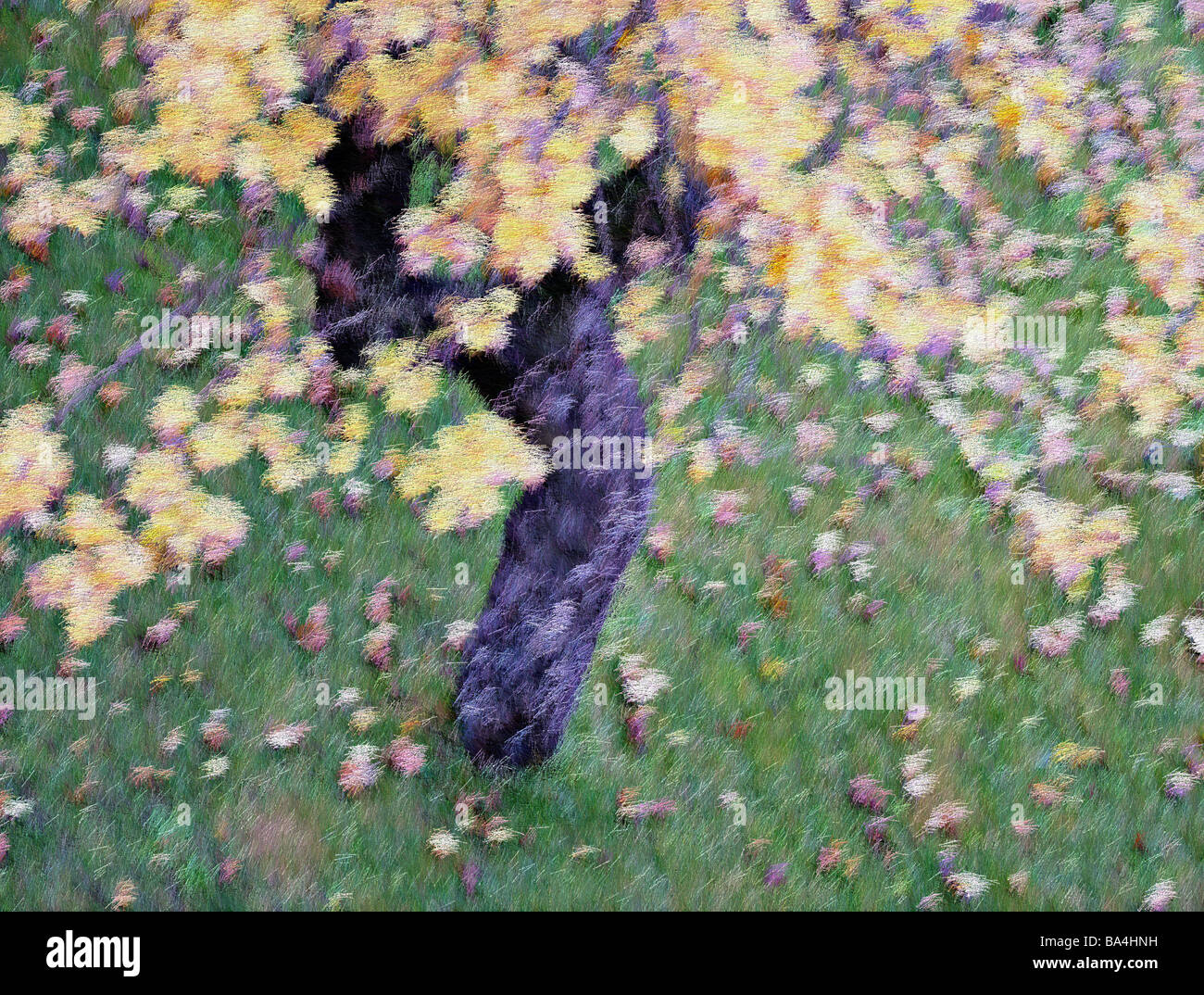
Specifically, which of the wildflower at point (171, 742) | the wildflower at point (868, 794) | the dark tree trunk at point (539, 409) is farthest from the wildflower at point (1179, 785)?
the wildflower at point (171, 742)

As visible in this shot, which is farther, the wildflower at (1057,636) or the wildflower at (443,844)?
the wildflower at (1057,636)

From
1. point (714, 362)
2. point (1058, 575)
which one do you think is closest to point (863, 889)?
point (1058, 575)

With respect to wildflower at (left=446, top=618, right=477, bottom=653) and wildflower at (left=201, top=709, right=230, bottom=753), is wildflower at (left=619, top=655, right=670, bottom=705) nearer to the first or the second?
wildflower at (left=446, top=618, right=477, bottom=653)

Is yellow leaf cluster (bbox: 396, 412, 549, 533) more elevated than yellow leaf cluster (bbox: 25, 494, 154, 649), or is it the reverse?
yellow leaf cluster (bbox: 396, 412, 549, 533)

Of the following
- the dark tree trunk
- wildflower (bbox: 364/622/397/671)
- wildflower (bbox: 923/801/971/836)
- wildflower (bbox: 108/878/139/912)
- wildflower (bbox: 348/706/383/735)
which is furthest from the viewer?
wildflower (bbox: 364/622/397/671)

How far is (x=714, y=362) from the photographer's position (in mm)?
3553

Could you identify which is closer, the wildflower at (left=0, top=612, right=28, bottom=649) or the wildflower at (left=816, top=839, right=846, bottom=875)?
the wildflower at (left=816, top=839, right=846, bottom=875)

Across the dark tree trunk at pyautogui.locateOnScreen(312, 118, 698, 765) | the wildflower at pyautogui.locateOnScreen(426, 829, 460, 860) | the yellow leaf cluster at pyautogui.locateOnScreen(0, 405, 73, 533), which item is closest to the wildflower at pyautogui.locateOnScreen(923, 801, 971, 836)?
the dark tree trunk at pyautogui.locateOnScreen(312, 118, 698, 765)

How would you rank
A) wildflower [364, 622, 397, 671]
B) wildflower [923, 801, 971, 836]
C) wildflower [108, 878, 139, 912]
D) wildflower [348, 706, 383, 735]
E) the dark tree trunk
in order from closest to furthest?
the dark tree trunk
wildflower [108, 878, 139, 912]
wildflower [923, 801, 971, 836]
wildflower [348, 706, 383, 735]
wildflower [364, 622, 397, 671]

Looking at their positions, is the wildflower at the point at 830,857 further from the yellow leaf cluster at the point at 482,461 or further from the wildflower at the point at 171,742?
the wildflower at the point at 171,742

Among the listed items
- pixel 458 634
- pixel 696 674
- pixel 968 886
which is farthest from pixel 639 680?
pixel 968 886

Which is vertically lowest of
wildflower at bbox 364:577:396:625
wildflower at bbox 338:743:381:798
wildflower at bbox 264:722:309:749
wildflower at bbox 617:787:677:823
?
wildflower at bbox 617:787:677:823

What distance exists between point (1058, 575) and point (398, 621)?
2144mm

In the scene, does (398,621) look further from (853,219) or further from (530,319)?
(853,219)
